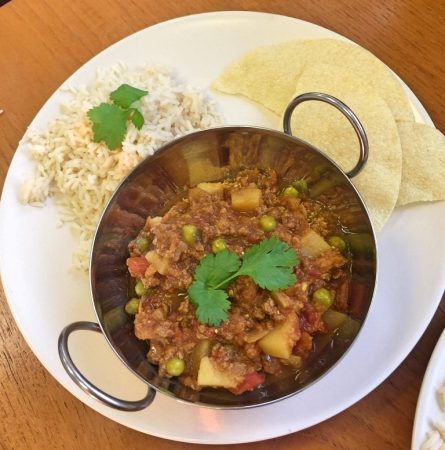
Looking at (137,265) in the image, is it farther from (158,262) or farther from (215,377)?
(215,377)

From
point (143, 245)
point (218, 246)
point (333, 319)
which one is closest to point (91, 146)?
point (143, 245)

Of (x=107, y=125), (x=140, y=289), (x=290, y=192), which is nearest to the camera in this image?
(x=140, y=289)

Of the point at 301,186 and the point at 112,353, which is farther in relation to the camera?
the point at 301,186

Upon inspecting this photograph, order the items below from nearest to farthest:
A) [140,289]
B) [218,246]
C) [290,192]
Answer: [218,246]
[140,289]
[290,192]

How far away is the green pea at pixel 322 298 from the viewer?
2.08m

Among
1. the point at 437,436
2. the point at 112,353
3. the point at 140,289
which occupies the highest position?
the point at 140,289

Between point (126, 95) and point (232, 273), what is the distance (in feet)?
3.30

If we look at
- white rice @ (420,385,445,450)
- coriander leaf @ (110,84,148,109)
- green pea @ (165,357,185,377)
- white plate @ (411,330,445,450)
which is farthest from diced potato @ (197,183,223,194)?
white rice @ (420,385,445,450)

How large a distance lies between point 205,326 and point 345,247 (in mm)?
686

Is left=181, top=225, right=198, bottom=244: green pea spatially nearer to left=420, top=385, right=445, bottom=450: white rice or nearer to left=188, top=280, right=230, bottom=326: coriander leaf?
left=188, top=280, right=230, bottom=326: coriander leaf

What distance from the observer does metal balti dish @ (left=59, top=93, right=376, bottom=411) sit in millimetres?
1965

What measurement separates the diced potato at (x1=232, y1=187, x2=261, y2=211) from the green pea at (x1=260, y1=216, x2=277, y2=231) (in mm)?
111

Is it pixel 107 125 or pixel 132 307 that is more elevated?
pixel 107 125

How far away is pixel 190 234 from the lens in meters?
2.12
